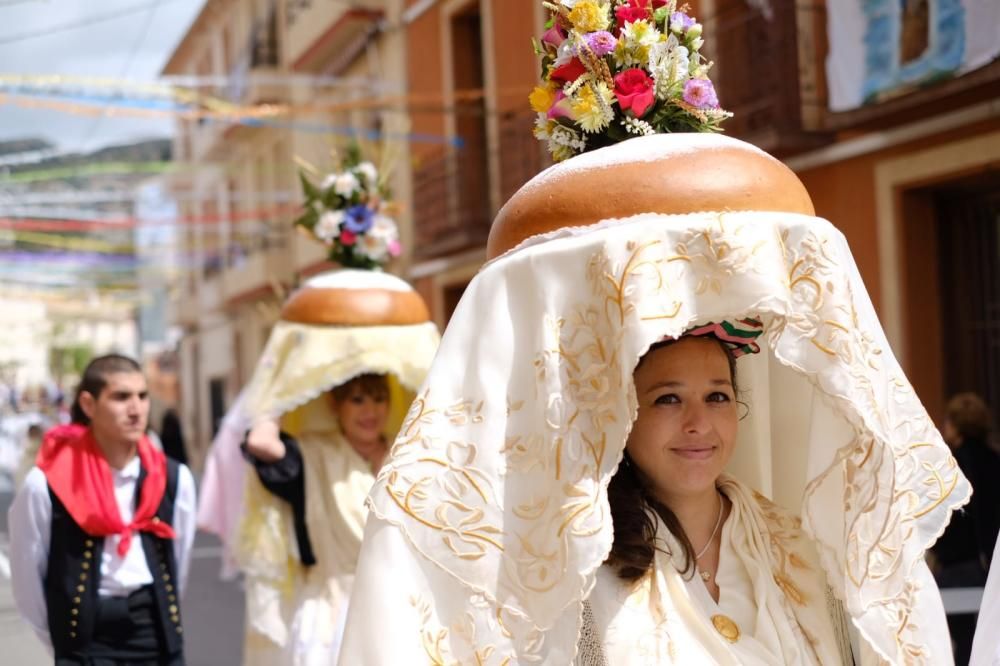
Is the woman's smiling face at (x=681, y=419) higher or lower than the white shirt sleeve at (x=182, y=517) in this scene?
higher

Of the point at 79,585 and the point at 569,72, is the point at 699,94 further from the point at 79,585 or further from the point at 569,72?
the point at 79,585

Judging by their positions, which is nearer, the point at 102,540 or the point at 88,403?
the point at 102,540

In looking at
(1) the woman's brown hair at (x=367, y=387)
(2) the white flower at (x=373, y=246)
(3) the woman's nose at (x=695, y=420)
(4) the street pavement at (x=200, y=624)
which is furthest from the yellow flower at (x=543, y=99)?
(4) the street pavement at (x=200, y=624)

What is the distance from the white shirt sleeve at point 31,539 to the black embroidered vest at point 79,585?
33 millimetres

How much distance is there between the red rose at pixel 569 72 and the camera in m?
2.87

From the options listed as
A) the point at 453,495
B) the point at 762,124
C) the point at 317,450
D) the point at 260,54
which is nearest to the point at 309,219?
the point at 317,450

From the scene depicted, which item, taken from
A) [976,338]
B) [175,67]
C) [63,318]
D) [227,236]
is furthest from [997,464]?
[63,318]

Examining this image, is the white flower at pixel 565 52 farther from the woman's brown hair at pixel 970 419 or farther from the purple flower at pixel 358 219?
the woman's brown hair at pixel 970 419

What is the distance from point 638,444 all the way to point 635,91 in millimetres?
696

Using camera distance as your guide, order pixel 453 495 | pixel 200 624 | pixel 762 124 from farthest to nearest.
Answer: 1. pixel 762 124
2. pixel 200 624
3. pixel 453 495

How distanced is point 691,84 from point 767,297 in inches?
23.5

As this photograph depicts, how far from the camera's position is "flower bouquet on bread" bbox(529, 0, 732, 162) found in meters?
2.80

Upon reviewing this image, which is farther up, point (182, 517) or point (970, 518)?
point (182, 517)

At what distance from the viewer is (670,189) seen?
2.51 meters
